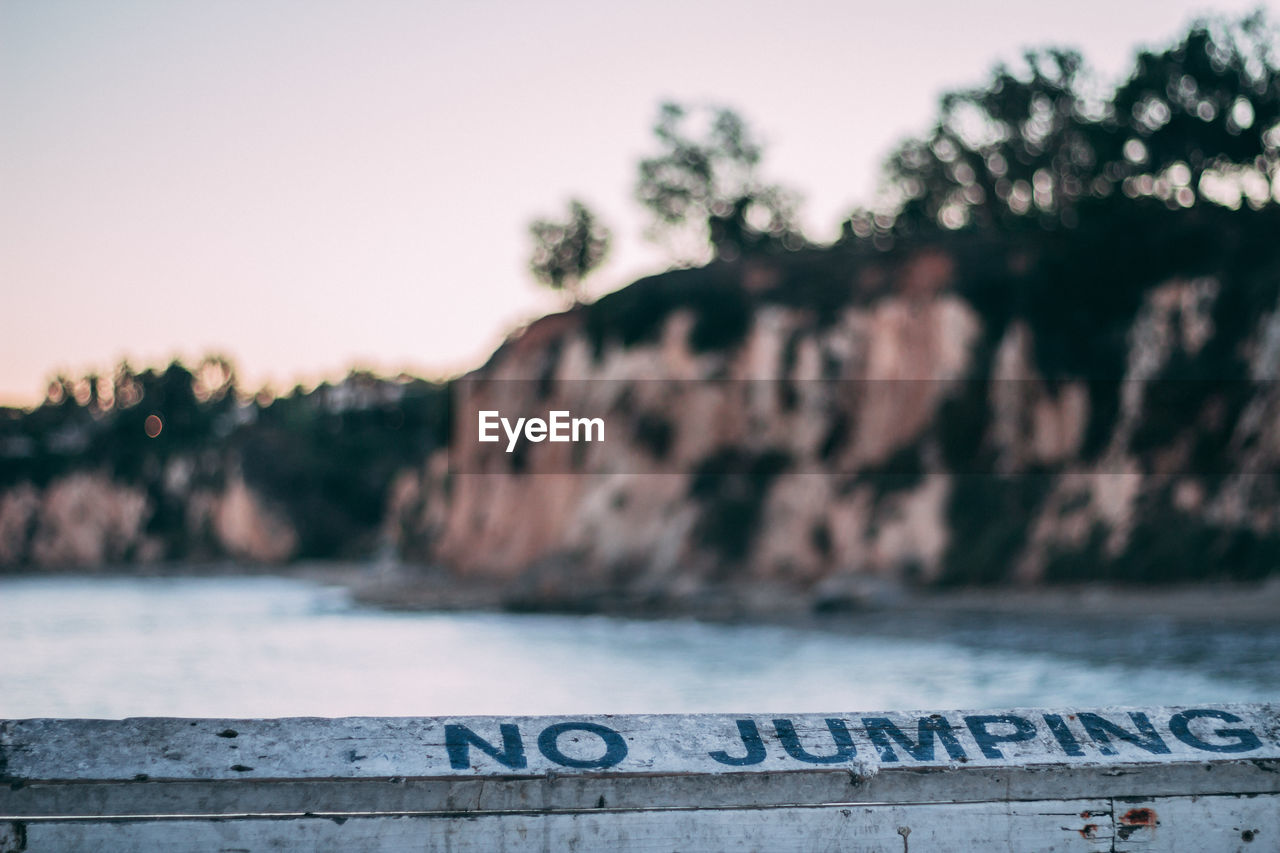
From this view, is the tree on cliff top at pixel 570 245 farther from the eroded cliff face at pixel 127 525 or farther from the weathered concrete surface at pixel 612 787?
the weathered concrete surface at pixel 612 787

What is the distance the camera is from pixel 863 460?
3891cm

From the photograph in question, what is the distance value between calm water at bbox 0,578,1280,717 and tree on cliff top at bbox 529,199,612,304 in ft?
112

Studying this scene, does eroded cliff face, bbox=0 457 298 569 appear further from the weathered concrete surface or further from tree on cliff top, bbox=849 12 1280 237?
the weathered concrete surface

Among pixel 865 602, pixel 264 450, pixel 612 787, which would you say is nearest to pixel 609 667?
pixel 865 602

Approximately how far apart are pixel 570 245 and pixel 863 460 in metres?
33.5

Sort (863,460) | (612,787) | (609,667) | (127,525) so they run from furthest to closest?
(127,525)
(863,460)
(609,667)
(612,787)

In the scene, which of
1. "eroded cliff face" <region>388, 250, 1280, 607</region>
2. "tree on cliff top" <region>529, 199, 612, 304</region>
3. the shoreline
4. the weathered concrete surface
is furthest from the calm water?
"tree on cliff top" <region>529, 199, 612, 304</region>

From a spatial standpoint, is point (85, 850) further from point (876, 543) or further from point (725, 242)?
point (725, 242)

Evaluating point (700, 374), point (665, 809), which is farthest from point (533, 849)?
point (700, 374)

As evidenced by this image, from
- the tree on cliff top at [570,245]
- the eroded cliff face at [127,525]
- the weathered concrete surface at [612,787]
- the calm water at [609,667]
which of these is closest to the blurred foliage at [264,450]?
the eroded cliff face at [127,525]

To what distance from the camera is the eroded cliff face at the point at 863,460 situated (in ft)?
103

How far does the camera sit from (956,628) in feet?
90.7

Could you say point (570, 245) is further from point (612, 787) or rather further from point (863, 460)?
point (612, 787)

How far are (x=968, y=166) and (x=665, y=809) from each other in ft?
168
